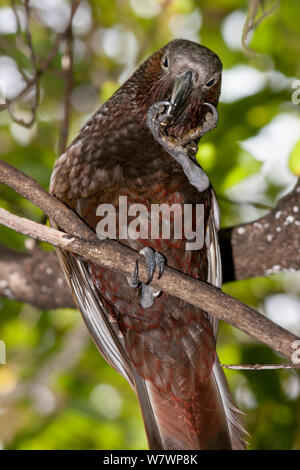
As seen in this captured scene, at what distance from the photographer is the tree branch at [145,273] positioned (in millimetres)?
1596

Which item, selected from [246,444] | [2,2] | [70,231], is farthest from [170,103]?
[2,2]

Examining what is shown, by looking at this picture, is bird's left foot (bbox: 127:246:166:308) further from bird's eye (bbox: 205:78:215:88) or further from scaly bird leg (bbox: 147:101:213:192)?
bird's eye (bbox: 205:78:215:88)

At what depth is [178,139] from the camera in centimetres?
204

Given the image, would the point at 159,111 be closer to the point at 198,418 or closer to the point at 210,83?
the point at 210,83

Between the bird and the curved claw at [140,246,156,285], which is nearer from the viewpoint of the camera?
the curved claw at [140,246,156,285]

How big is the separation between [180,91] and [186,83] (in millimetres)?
49

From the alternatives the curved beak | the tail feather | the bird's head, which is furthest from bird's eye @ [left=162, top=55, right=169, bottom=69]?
the tail feather

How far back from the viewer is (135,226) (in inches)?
79.5

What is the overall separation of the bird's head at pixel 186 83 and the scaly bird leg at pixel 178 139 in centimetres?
5

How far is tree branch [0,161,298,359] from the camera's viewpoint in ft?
5.24

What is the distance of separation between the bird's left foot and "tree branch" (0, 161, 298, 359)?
2 cm

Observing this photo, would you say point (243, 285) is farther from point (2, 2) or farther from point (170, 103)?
point (2, 2)

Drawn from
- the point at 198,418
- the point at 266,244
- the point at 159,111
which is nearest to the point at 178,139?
the point at 159,111

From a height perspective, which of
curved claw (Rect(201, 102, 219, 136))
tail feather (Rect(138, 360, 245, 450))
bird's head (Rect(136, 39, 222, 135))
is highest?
bird's head (Rect(136, 39, 222, 135))
